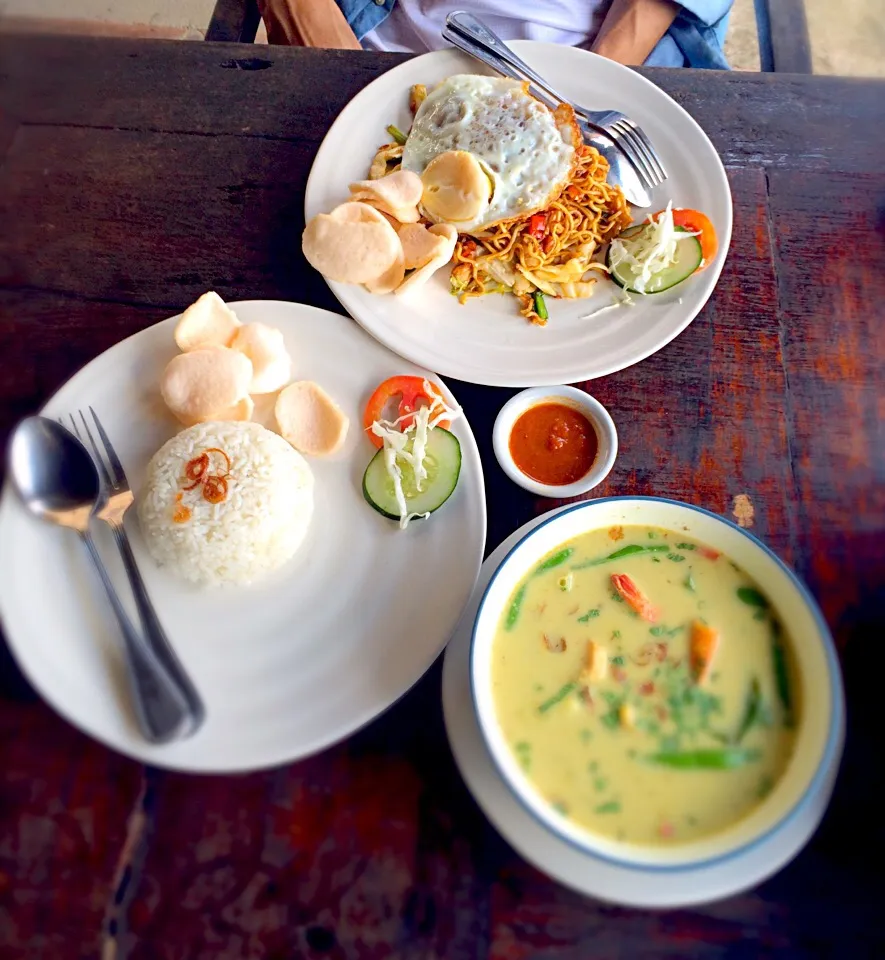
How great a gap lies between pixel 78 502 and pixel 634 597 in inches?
24.1

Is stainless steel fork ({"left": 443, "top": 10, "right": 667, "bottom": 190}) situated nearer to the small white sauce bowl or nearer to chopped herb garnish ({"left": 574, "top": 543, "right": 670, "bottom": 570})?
the small white sauce bowl

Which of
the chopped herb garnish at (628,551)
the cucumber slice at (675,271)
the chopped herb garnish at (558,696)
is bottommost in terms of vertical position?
the chopped herb garnish at (558,696)

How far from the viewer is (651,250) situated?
3.04 ft

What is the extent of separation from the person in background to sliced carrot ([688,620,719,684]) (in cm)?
108

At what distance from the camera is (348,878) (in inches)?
26.0

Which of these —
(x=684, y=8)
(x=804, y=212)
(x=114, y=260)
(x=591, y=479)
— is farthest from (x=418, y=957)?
(x=684, y=8)

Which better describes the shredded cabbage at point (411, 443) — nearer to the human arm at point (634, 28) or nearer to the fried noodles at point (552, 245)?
the fried noodles at point (552, 245)

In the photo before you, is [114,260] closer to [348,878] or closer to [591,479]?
[591,479]

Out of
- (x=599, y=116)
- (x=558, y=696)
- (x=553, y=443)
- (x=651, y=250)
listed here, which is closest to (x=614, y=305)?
(x=651, y=250)

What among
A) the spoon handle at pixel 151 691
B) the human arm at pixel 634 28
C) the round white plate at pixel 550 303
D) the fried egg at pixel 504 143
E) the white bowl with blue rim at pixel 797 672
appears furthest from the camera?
the human arm at pixel 634 28

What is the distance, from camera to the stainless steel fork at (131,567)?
Answer: 27.6 inches

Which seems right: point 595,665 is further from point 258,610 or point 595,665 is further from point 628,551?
point 258,610

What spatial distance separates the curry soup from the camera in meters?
0.61

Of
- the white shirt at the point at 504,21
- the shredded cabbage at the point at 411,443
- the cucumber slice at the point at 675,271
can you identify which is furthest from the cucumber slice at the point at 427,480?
the white shirt at the point at 504,21
